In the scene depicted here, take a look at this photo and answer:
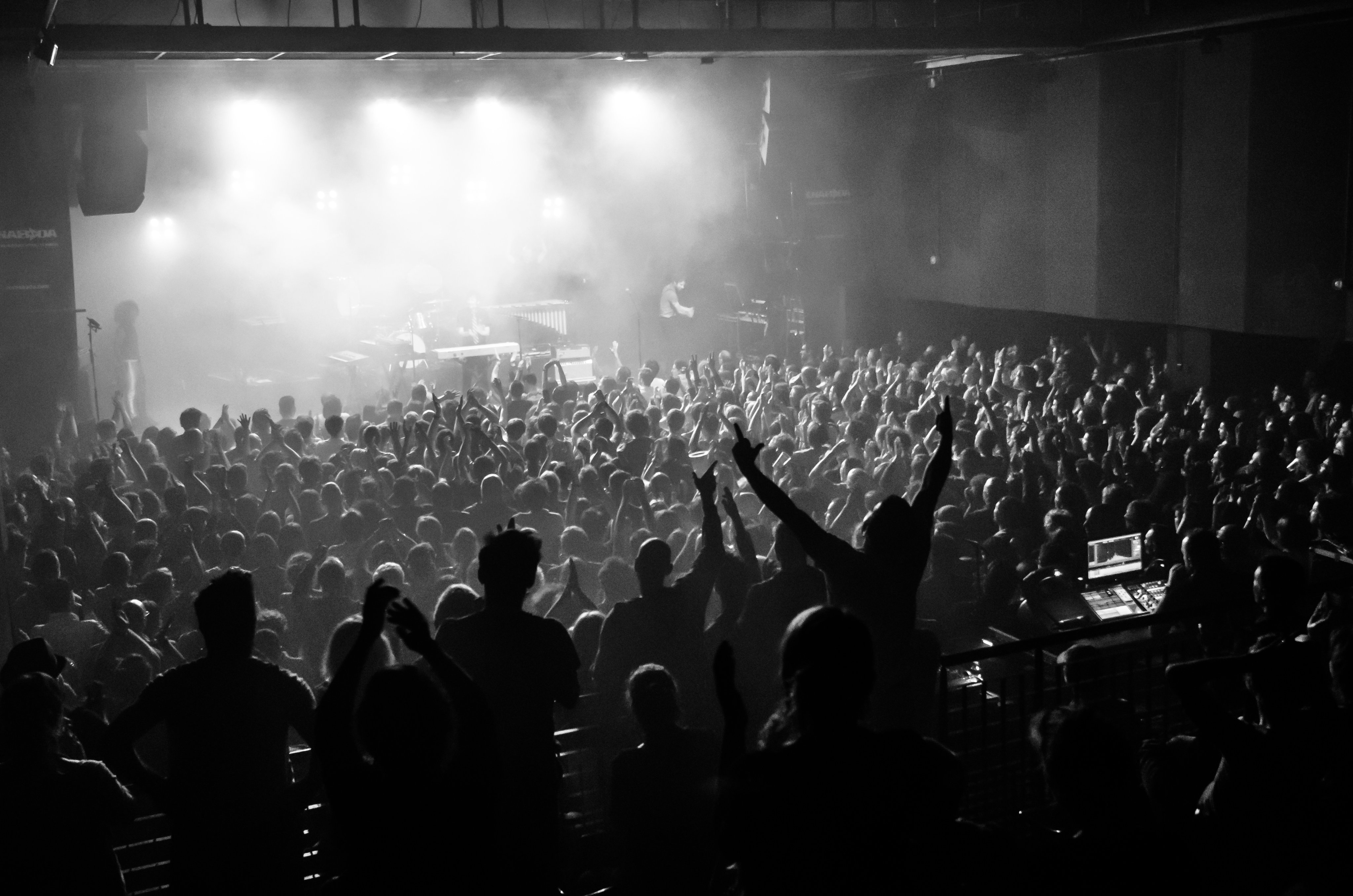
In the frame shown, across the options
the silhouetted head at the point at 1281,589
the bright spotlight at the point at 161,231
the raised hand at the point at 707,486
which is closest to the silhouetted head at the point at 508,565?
the raised hand at the point at 707,486

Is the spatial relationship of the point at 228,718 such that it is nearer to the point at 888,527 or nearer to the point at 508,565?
the point at 508,565

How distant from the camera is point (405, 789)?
251 cm

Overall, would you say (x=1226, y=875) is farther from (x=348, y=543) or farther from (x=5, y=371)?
(x=5, y=371)

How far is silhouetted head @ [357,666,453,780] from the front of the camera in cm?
249

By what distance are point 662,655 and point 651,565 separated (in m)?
0.33

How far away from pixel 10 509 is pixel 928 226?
1418 cm

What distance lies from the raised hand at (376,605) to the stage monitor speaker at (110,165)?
458 inches

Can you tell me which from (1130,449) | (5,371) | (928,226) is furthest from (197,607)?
(928,226)

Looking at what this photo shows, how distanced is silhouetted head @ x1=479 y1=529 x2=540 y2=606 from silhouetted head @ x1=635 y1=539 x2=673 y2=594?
3.03 feet

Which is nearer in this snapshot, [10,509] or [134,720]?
[134,720]

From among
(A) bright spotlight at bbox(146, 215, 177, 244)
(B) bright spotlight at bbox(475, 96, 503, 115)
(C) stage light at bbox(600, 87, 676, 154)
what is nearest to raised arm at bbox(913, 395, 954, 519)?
(C) stage light at bbox(600, 87, 676, 154)

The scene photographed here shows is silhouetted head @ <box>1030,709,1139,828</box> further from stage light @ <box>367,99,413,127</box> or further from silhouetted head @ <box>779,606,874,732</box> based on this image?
stage light @ <box>367,99,413,127</box>

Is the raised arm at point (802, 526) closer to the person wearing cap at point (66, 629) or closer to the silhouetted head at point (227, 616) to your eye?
the silhouetted head at point (227, 616)

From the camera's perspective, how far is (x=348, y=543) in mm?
7254
